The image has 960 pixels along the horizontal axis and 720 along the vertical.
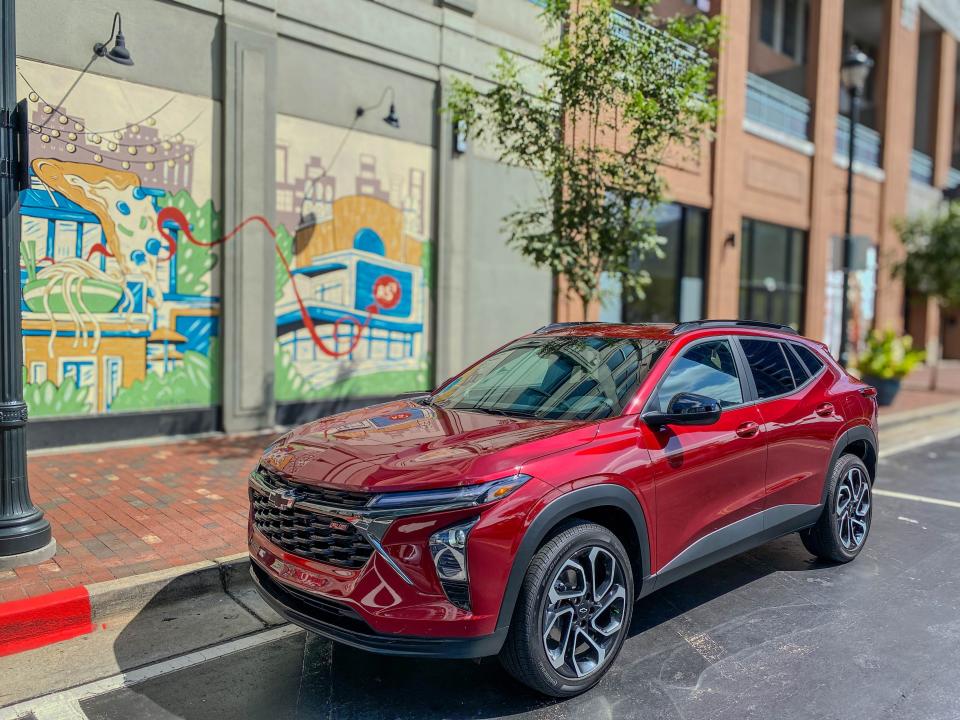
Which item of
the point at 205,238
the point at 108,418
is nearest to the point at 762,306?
the point at 205,238

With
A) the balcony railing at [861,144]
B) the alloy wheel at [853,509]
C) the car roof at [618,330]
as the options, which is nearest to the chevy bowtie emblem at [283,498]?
the car roof at [618,330]

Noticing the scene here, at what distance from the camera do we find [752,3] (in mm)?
19172

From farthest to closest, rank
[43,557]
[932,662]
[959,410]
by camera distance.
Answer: [959,410]
[43,557]
[932,662]

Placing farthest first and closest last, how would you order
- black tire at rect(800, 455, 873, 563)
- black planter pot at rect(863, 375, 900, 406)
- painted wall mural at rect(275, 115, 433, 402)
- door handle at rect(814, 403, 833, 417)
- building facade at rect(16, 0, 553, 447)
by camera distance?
black planter pot at rect(863, 375, 900, 406) → painted wall mural at rect(275, 115, 433, 402) → building facade at rect(16, 0, 553, 447) → black tire at rect(800, 455, 873, 563) → door handle at rect(814, 403, 833, 417)

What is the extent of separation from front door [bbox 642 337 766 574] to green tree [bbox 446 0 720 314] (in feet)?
11.0

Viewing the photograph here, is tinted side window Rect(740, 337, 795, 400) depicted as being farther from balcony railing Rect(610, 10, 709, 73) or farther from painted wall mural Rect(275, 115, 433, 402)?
painted wall mural Rect(275, 115, 433, 402)

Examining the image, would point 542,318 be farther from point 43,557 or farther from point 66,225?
point 43,557

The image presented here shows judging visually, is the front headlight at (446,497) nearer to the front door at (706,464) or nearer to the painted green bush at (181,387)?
the front door at (706,464)

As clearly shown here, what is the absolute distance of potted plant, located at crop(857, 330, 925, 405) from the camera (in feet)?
47.0

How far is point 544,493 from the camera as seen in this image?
3.40 metres

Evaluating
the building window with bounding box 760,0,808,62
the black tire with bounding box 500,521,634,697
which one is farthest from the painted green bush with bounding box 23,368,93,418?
the building window with bounding box 760,0,808,62

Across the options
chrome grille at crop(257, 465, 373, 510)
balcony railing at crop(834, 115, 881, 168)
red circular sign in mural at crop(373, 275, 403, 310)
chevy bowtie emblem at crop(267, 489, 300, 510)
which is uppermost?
balcony railing at crop(834, 115, 881, 168)

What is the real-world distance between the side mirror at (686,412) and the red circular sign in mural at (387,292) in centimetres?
698

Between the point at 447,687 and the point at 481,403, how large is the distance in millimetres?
1533
